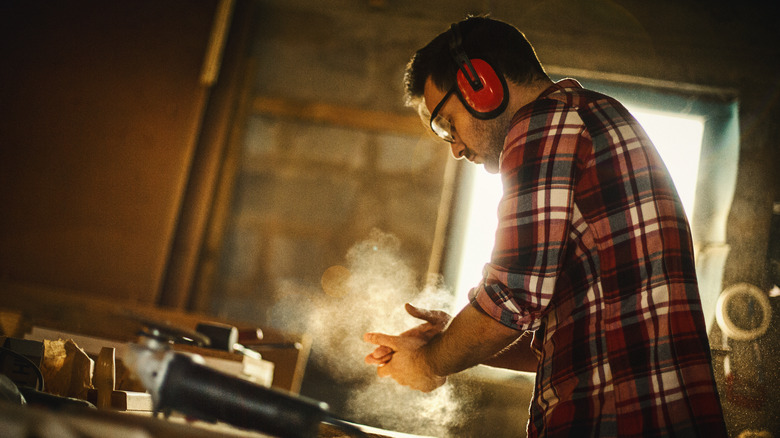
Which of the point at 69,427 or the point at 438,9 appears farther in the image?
the point at 438,9

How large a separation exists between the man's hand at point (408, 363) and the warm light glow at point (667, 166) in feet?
4.00

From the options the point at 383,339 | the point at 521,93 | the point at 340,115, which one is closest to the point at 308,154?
the point at 340,115

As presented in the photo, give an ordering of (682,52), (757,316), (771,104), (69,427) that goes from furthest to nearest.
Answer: (682,52) < (771,104) < (757,316) < (69,427)

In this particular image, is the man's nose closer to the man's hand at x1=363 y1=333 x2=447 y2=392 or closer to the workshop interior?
the man's hand at x1=363 y1=333 x2=447 y2=392

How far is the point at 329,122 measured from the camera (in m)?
2.82


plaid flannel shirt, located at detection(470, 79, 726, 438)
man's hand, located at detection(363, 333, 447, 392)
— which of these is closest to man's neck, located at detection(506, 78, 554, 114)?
Answer: plaid flannel shirt, located at detection(470, 79, 726, 438)

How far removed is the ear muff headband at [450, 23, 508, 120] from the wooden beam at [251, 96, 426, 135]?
56.7 inches

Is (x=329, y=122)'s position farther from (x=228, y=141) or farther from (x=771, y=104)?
(x=771, y=104)

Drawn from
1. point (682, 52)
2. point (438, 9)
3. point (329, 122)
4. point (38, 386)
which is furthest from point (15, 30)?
point (682, 52)

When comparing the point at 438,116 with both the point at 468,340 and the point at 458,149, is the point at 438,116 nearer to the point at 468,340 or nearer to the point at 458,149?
the point at 458,149

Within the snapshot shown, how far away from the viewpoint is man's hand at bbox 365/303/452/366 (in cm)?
139

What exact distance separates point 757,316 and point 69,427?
Answer: 226 cm

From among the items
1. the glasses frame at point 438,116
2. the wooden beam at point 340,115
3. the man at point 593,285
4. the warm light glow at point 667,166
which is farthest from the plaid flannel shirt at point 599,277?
the wooden beam at point 340,115

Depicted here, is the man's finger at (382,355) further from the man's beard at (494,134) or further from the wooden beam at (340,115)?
the wooden beam at (340,115)
